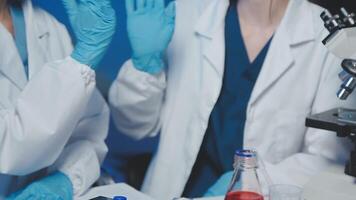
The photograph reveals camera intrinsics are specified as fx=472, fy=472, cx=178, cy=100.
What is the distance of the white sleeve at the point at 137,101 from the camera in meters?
1.40

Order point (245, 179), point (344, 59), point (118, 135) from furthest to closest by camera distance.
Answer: point (118, 135) → point (344, 59) → point (245, 179)

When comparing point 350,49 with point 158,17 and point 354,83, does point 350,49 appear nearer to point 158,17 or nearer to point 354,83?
point 354,83

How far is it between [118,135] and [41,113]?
2.05 feet

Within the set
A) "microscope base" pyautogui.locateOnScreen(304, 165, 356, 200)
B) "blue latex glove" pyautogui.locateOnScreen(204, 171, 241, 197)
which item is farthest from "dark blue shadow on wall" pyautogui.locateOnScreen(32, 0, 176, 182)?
"microscope base" pyautogui.locateOnScreen(304, 165, 356, 200)

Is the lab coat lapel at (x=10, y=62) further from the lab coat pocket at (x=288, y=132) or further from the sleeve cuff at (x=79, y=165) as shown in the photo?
the lab coat pocket at (x=288, y=132)

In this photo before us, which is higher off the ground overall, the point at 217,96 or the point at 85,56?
the point at 85,56

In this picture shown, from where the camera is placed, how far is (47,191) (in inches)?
45.2

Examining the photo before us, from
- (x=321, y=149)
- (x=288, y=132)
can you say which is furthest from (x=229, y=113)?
(x=321, y=149)

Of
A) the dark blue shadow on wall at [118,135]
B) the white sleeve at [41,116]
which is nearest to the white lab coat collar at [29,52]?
the white sleeve at [41,116]

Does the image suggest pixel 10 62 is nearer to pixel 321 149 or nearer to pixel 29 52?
pixel 29 52

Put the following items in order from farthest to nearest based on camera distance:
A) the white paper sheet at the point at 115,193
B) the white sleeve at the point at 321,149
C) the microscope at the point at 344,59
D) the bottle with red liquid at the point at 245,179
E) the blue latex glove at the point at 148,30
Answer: the blue latex glove at the point at 148,30
the white sleeve at the point at 321,149
the white paper sheet at the point at 115,193
the microscope at the point at 344,59
the bottle with red liquid at the point at 245,179

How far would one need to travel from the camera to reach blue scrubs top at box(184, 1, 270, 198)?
1388 mm

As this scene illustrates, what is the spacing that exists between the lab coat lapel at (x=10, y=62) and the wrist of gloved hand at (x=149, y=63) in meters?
0.33

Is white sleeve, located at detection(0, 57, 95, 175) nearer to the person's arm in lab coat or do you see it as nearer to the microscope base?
the person's arm in lab coat
